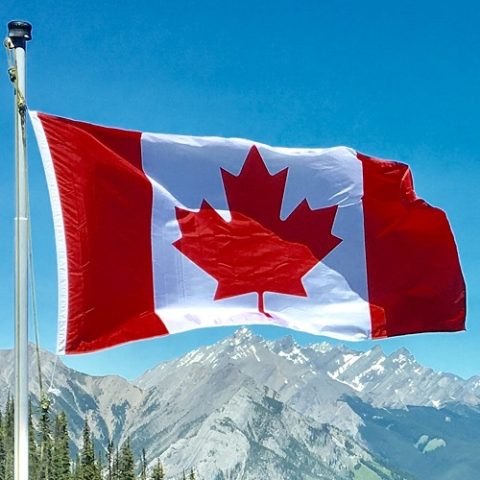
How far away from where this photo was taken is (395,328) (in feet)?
66.7

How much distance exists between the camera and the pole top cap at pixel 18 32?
1554 cm

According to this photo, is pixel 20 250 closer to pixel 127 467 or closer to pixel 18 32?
pixel 18 32

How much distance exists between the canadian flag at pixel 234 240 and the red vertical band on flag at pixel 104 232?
21 millimetres

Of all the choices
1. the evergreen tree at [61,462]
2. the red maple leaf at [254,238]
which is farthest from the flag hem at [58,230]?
the evergreen tree at [61,462]

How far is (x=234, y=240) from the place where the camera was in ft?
63.2

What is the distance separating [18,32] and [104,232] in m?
3.29

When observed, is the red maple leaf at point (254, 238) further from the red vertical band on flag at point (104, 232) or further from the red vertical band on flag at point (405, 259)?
the red vertical band on flag at point (405, 259)

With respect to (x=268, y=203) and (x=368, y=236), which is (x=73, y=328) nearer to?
(x=268, y=203)

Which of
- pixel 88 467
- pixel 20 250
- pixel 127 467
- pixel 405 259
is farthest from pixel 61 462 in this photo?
pixel 20 250

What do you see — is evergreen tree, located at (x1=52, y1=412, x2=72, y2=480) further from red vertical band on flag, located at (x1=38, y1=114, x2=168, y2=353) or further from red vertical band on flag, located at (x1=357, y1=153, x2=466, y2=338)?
red vertical band on flag, located at (x1=38, y1=114, x2=168, y2=353)

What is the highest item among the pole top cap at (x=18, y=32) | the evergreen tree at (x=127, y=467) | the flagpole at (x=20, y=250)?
the evergreen tree at (x=127, y=467)

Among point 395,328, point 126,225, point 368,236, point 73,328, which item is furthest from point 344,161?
point 73,328

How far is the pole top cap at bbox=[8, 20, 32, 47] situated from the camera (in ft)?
51.0

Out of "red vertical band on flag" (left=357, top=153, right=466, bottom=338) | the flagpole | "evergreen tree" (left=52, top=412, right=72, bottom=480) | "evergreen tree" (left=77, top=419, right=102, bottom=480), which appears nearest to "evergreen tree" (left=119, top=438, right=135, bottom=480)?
"evergreen tree" (left=77, top=419, right=102, bottom=480)
